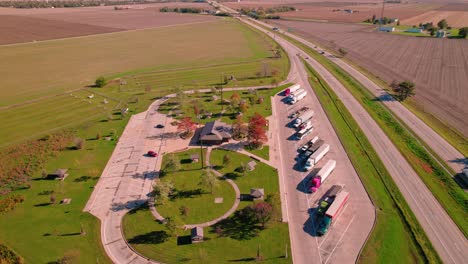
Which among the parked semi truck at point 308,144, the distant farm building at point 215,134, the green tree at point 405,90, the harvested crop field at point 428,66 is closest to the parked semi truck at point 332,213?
the parked semi truck at point 308,144

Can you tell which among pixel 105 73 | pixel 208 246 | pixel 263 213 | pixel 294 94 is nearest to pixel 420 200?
pixel 263 213

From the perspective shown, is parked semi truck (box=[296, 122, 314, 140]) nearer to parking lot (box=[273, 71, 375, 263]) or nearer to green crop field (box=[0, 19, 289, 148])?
parking lot (box=[273, 71, 375, 263])

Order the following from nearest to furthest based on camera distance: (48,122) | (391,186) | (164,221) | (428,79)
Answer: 1. (164,221)
2. (391,186)
3. (48,122)
4. (428,79)

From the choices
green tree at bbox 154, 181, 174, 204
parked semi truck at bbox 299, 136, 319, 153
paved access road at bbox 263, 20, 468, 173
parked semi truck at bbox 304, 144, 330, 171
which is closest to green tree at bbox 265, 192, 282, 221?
parked semi truck at bbox 304, 144, 330, 171

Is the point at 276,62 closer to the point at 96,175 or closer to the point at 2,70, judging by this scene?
the point at 96,175

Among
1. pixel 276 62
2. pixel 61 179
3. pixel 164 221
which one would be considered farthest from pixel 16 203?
pixel 276 62

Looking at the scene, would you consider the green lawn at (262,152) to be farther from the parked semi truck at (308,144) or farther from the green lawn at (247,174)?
the parked semi truck at (308,144)

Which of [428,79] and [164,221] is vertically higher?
[428,79]
